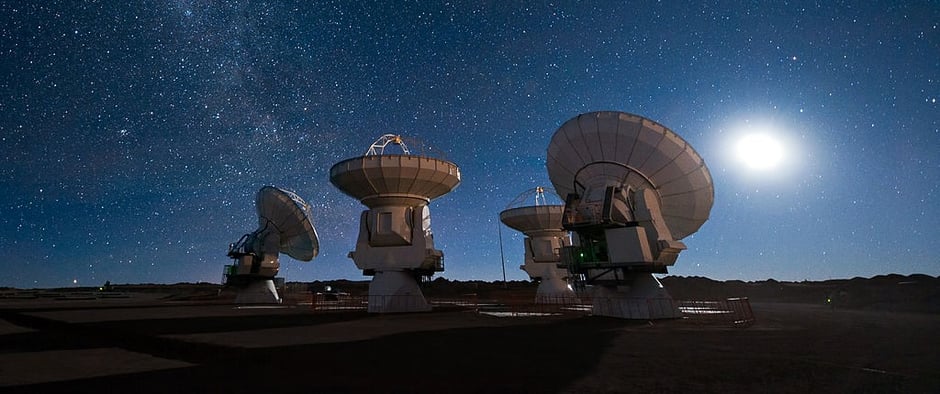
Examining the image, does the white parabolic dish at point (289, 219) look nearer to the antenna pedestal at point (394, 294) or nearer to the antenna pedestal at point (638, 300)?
the antenna pedestal at point (394, 294)

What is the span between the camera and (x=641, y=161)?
Answer: 20469mm

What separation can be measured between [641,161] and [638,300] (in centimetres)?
634

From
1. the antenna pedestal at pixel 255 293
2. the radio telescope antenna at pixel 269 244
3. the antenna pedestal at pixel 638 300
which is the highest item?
the radio telescope antenna at pixel 269 244

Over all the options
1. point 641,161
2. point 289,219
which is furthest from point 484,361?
point 289,219

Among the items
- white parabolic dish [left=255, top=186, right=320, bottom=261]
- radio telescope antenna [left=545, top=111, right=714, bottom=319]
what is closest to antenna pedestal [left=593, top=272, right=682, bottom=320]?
radio telescope antenna [left=545, top=111, right=714, bottom=319]

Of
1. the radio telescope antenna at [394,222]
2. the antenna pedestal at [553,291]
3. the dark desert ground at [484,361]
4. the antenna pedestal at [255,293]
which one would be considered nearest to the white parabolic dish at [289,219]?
the antenna pedestal at [255,293]

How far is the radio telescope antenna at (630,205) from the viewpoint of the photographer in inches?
781

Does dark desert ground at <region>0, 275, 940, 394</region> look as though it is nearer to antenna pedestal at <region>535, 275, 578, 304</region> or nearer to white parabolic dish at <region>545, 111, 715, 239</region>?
white parabolic dish at <region>545, 111, 715, 239</region>

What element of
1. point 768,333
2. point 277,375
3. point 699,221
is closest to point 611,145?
point 699,221

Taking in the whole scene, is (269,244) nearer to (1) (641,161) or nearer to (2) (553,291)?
(2) (553,291)

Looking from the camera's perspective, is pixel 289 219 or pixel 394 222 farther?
pixel 289 219

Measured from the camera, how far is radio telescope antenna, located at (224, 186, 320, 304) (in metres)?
36.0

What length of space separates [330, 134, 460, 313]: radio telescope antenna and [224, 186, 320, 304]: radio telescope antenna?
11.3m

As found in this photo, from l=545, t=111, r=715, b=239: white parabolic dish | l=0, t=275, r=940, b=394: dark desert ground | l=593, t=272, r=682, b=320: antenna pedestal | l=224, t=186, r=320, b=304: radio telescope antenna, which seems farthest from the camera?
l=224, t=186, r=320, b=304: radio telescope antenna
